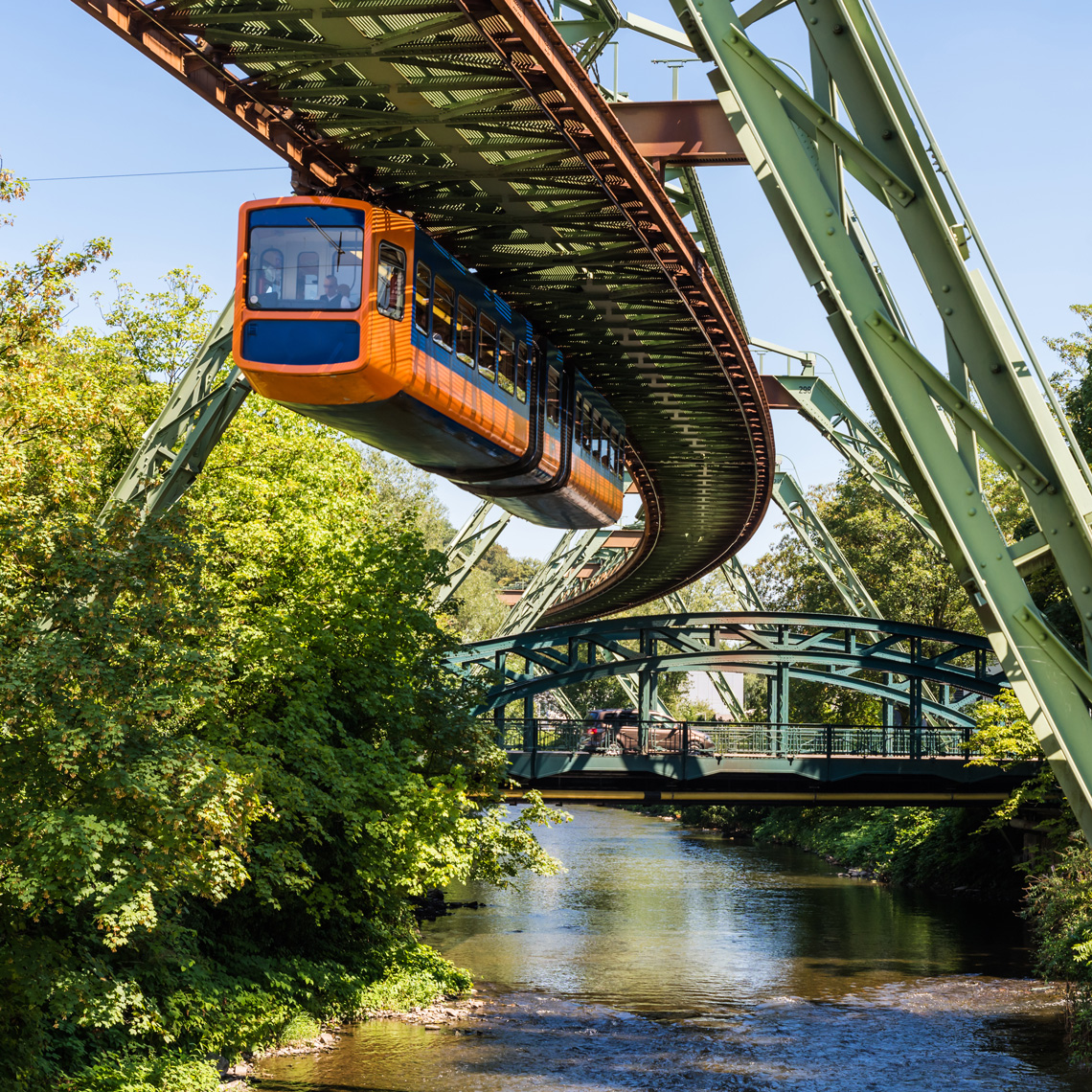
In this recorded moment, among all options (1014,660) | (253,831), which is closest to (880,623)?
(253,831)

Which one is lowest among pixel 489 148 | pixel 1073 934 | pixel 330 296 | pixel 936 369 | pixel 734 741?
pixel 1073 934

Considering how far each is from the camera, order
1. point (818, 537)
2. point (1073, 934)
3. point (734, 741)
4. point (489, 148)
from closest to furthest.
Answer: point (489, 148), point (1073, 934), point (734, 741), point (818, 537)

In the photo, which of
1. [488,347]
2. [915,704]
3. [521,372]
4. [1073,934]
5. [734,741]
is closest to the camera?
[488,347]

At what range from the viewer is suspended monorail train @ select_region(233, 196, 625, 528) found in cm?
1386

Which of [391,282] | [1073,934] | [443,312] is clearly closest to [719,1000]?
[1073,934]

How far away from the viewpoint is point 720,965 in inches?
985

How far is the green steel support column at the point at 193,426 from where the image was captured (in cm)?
1839

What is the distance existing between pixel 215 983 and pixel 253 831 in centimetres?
220

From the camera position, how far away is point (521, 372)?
19531 mm

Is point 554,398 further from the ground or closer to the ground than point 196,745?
further from the ground

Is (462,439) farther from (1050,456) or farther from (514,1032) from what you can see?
(1050,456)

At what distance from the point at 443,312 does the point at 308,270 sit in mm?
2465

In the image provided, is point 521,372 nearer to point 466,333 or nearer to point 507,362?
point 507,362

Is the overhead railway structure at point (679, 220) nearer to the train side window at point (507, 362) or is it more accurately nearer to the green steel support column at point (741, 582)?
the train side window at point (507, 362)
